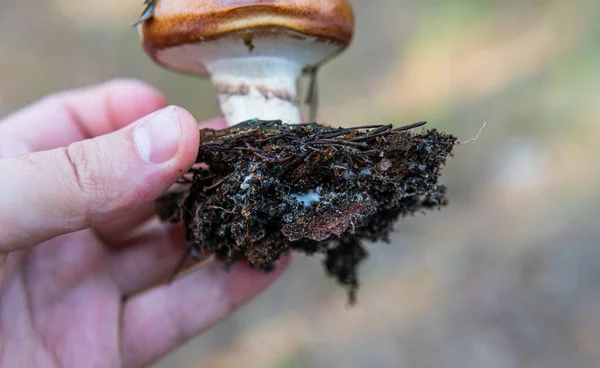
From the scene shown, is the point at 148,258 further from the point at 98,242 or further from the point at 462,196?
the point at 462,196

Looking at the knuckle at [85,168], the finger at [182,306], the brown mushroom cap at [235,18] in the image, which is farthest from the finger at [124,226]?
the knuckle at [85,168]

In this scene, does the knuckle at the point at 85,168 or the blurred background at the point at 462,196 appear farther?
the blurred background at the point at 462,196

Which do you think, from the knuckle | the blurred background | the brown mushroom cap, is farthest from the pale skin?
the blurred background

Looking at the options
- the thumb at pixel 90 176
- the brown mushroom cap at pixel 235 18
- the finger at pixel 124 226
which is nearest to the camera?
the thumb at pixel 90 176

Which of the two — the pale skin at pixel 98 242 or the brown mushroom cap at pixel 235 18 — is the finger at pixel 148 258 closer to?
the pale skin at pixel 98 242

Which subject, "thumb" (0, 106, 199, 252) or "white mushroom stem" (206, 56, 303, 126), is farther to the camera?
"white mushroom stem" (206, 56, 303, 126)

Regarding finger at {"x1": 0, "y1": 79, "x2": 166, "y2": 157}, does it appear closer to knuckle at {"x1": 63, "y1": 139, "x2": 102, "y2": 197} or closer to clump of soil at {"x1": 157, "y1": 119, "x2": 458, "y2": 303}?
knuckle at {"x1": 63, "y1": 139, "x2": 102, "y2": 197}
